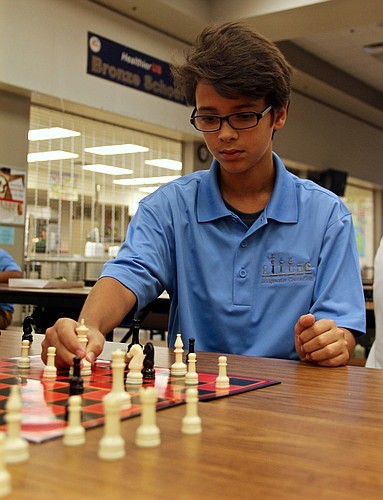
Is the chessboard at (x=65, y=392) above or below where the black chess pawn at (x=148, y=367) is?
below

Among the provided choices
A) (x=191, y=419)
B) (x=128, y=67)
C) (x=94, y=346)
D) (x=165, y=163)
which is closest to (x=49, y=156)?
(x=128, y=67)

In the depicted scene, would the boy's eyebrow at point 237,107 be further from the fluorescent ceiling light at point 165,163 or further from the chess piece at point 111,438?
the fluorescent ceiling light at point 165,163

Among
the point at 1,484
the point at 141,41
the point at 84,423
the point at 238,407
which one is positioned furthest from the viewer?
the point at 141,41

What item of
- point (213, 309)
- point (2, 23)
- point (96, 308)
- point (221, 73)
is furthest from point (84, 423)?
point (2, 23)

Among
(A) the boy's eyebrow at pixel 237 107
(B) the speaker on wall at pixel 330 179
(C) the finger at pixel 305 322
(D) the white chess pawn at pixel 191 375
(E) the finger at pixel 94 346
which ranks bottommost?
(D) the white chess pawn at pixel 191 375

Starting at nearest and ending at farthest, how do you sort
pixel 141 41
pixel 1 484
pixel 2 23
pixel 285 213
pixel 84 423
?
1. pixel 1 484
2. pixel 84 423
3. pixel 285 213
4. pixel 2 23
5. pixel 141 41

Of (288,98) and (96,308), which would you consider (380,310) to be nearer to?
(288,98)

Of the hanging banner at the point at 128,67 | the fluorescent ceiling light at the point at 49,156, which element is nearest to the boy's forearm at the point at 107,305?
the fluorescent ceiling light at the point at 49,156

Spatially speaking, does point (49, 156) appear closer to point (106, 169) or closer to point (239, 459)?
point (106, 169)

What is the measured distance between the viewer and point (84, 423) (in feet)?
2.36

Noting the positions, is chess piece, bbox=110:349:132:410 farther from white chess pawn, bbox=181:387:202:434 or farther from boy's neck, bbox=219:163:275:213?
boy's neck, bbox=219:163:275:213

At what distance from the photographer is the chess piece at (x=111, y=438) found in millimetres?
595

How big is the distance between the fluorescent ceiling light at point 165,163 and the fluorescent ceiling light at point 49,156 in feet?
4.22

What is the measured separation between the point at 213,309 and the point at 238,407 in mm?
769
